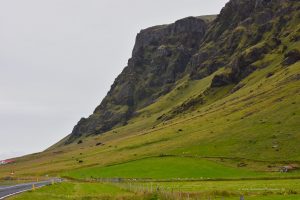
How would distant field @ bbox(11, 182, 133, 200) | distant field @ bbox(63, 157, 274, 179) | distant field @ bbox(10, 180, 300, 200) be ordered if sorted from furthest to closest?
distant field @ bbox(63, 157, 274, 179), distant field @ bbox(11, 182, 133, 200), distant field @ bbox(10, 180, 300, 200)

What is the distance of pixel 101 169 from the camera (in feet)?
498

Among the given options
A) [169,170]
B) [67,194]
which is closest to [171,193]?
[67,194]

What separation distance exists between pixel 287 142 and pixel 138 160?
51.2m

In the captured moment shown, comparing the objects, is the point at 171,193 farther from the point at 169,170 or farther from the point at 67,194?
the point at 169,170

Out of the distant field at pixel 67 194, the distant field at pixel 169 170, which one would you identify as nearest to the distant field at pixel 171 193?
the distant field at pixel 67 194

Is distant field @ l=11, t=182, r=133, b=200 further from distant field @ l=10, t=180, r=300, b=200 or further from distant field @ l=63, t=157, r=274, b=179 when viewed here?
distant field @ l=63, t=157, r=274, b=179

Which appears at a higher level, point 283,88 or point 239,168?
point 283,88

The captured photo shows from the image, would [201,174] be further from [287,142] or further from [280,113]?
[280,113]

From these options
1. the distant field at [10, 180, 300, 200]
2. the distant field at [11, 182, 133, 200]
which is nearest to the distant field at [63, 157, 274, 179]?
the distant field at [10, 180, 300, 200]

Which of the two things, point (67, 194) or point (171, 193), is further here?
point (67, 194)

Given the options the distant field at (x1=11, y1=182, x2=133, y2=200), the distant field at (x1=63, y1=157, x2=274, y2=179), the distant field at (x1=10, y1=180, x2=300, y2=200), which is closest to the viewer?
the distant field at (x1=10, y1=180, x2=300, y2=200)

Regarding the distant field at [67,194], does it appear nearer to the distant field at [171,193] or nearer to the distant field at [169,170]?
the distant field at [171,193]

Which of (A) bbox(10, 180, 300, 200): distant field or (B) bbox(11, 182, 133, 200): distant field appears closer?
(A) bbox(10, 180, 300, 200): distant field

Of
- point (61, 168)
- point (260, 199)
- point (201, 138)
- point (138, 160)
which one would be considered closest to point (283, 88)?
point (201, 138)
